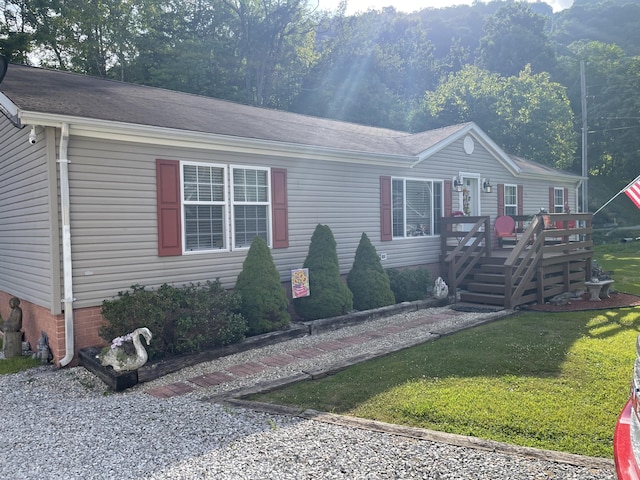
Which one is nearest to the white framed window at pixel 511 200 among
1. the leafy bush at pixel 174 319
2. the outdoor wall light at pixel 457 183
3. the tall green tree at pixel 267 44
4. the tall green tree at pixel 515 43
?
the outdoor wall light at pixel 457 183

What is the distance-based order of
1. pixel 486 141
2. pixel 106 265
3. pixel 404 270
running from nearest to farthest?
pixel 106 265
pixel 404 270
pixel 486 141

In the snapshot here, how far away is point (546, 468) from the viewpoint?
3154 mm

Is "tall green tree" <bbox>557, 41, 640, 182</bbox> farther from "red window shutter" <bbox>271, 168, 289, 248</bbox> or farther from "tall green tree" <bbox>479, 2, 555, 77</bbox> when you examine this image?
"red window shutter" <bbox>271, 168, 289, 248</bbox>

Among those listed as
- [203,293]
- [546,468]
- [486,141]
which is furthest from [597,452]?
[486,141]

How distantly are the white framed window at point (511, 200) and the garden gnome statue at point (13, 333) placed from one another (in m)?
11.9

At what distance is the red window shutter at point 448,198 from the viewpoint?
11367 millimetres

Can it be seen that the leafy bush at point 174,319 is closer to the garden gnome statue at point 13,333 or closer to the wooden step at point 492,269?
the garden gnome statue at point 13,333

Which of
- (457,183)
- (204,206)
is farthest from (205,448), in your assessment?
(457,183)

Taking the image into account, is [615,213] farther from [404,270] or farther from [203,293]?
[203,293]

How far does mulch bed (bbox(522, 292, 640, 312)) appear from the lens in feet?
28.6

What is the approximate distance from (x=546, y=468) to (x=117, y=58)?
26.3 m

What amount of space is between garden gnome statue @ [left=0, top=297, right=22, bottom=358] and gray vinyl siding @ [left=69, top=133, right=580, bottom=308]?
68.0 inches

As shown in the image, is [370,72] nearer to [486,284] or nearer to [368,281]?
[486,284]

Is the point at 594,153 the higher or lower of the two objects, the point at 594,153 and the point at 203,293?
the higher
